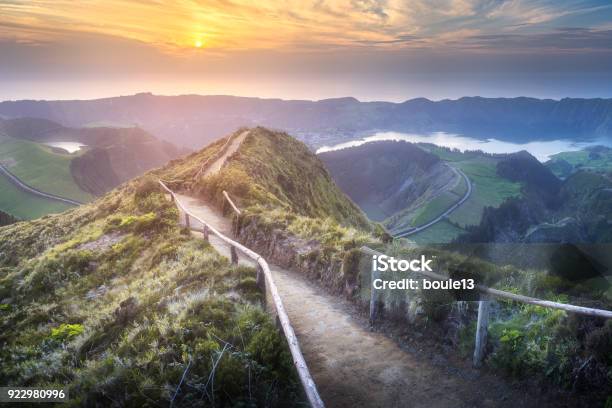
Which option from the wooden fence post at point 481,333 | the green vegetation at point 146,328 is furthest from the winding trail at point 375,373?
the green vegetation at point 146,328

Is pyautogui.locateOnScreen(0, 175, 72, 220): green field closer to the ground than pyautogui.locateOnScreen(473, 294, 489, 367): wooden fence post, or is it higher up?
closer to the ground

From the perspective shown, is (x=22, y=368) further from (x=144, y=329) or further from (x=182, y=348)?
(x=182, y=348)

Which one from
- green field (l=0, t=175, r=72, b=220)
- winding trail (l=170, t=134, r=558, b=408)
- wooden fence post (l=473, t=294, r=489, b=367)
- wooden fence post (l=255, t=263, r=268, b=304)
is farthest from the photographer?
green field (l=0, t=175, r=72, b=220)

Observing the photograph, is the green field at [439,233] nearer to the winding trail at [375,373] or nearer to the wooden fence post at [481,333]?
the winding trail at [375,373]

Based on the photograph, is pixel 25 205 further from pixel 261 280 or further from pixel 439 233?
pixel 261 280

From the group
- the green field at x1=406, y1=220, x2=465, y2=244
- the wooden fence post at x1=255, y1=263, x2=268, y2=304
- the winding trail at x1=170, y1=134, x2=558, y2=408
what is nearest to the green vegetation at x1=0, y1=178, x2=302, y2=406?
the wooden fence post at x1=255, y1=263, x2=268, y2=304

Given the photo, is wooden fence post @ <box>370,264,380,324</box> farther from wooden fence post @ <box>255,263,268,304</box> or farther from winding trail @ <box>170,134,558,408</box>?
wooden fence post @ <box>255,263,268,304</box>

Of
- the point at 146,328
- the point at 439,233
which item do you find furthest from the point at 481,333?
the point at 439,233
